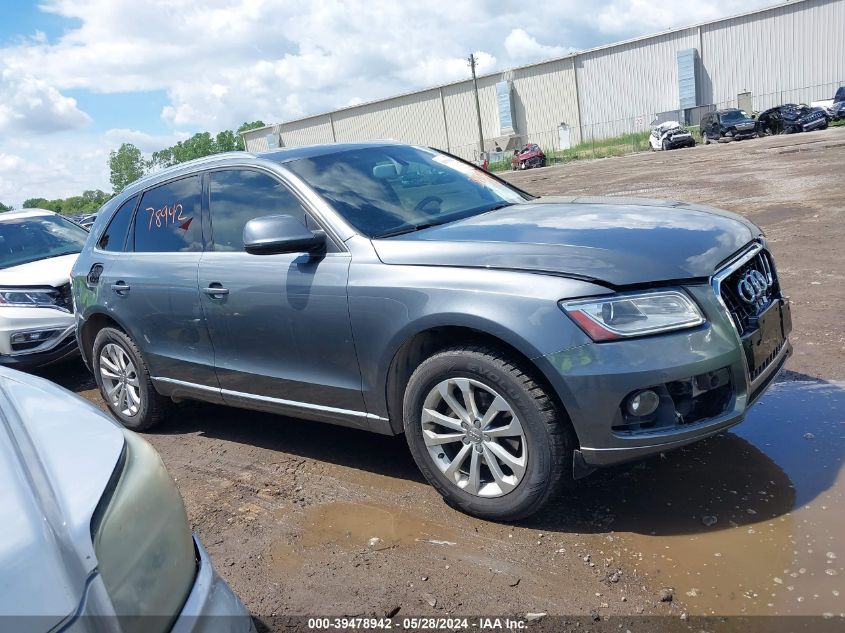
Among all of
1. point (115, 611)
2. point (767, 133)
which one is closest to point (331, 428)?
point (115, 611)

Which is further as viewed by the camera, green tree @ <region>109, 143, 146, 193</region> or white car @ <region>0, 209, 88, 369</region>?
green tree @ <region>109, 143, 146, 193</region>

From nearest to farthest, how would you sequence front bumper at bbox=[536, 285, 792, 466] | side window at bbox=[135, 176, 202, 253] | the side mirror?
front bumper at bbox=[536, 285, 792, 466] < the side mirror < side window at bbox=[135, 176, 202, 253]

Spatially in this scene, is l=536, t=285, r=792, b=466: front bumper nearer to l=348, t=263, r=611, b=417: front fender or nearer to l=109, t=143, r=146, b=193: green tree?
l=348, t=263, r=611, b=417: front fender

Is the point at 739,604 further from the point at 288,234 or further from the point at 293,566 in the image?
the point at 288,234

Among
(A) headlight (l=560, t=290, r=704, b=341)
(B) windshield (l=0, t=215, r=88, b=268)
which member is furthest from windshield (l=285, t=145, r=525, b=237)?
(B) windshield (l=0, t=215, r=88, b=268)

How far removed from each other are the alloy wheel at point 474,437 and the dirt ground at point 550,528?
0.78 ft

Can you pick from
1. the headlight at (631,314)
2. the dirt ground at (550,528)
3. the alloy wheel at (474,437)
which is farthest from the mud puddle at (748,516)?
the headlight at (631,314)

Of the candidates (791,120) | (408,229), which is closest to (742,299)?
(408,229)

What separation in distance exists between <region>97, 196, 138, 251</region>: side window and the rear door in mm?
82

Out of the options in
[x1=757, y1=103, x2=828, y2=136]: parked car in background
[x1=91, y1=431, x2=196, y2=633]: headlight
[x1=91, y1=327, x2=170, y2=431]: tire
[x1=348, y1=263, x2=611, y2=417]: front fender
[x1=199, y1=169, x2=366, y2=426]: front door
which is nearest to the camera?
[x1=91, y1=431, x2=196, y2=633]: headlight

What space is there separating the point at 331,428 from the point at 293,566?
1.60m

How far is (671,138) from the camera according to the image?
3959cm

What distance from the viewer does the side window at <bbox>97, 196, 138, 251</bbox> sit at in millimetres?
5074

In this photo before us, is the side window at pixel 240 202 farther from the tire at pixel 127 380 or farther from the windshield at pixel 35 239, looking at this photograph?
the windshield at pixel 35 239
